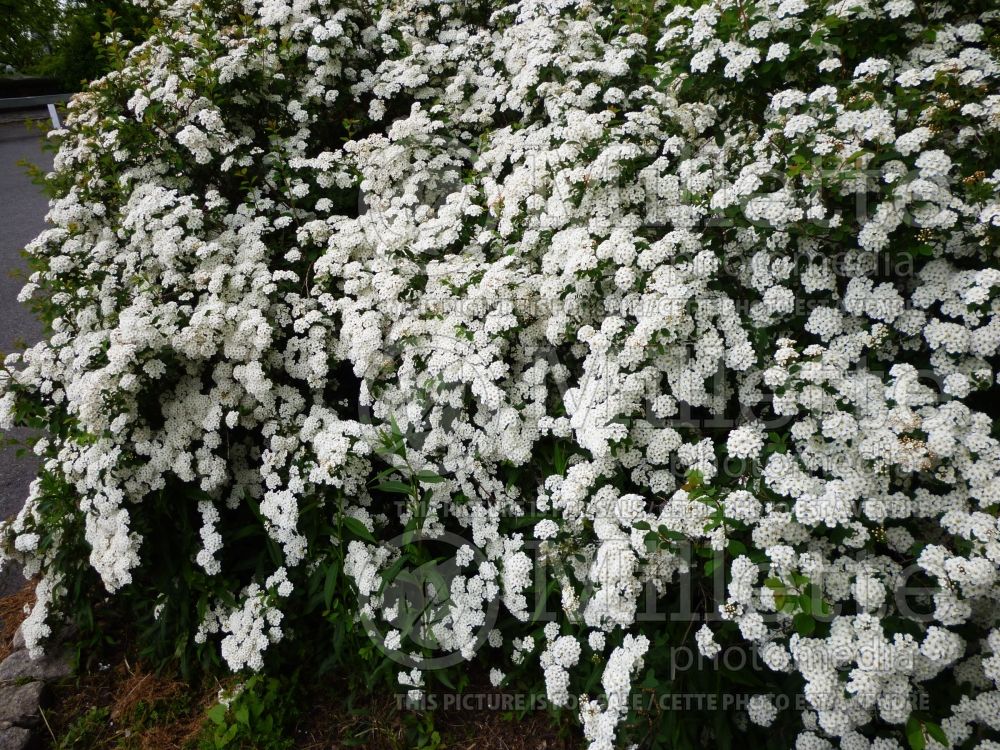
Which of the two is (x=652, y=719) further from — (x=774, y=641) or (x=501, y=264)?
(x=501, y=264)

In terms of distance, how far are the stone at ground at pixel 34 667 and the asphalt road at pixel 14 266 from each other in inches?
35.0

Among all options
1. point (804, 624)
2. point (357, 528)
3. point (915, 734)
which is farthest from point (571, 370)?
point (915, 734)

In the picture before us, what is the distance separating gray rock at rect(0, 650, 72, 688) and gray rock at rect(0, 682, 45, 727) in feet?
0.22

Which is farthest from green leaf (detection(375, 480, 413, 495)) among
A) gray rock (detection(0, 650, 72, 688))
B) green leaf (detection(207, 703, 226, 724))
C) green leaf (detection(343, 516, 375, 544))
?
gray rock (detection(0, 650, 72, 688))

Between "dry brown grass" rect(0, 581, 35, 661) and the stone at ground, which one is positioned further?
"dry brown grass" rect(0, 581, 35, 661)

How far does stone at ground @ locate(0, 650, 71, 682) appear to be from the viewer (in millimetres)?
3930

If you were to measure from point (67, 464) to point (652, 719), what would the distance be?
11.1 feet

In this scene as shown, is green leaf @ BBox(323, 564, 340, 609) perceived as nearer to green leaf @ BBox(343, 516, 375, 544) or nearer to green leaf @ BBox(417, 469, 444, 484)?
green leaf @ BBox(343, 516, 375, 544)

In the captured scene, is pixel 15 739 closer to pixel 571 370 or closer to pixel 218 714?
pixel 218 714

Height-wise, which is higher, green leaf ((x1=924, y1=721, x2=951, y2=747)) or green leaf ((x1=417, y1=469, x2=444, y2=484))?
green leaf ((x1=417, y1=469, x2=444, y2=484))

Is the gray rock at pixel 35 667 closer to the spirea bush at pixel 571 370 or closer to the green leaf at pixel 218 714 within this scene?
the spirea bush at pixel 571 370

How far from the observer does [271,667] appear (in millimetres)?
3664

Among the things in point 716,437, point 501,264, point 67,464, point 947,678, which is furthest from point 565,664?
point 67,464

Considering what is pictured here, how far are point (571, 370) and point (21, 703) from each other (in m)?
3.76
